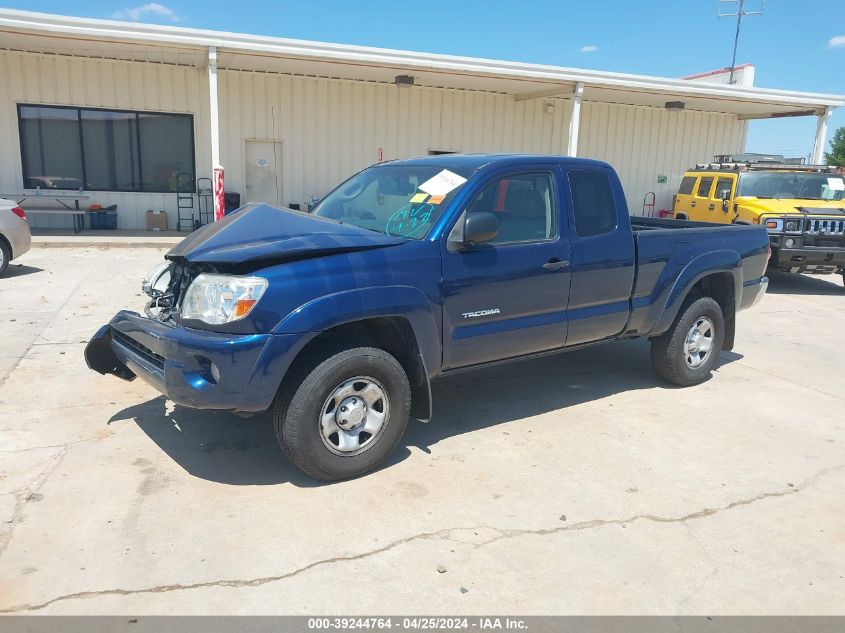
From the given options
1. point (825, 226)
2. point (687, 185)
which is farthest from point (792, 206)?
point (687, 185)

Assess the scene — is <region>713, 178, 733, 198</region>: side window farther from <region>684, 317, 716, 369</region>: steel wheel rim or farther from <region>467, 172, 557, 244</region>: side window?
<region>467, 172, 557, 244</region>: side window

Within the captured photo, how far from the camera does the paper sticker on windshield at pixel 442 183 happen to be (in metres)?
4.38

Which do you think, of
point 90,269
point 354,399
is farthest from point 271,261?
point 90,269

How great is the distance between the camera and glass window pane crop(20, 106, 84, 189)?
1519cm

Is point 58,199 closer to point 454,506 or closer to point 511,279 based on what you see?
point 511,279

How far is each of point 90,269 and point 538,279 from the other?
8850 mm

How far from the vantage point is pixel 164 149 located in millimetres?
16094

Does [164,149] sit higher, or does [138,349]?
[164,149]

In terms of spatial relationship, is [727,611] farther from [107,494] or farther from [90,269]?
[90,269]

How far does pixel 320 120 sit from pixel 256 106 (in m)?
1.61

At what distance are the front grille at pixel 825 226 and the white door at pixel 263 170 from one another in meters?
11.8

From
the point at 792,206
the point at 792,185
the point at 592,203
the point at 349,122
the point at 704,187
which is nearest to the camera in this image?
the point at 592,203

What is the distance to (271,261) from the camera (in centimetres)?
364

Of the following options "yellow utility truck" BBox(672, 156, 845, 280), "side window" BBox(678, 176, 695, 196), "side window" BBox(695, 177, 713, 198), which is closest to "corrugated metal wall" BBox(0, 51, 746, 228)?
"side window" BBox(678, 176, 695, 196)
